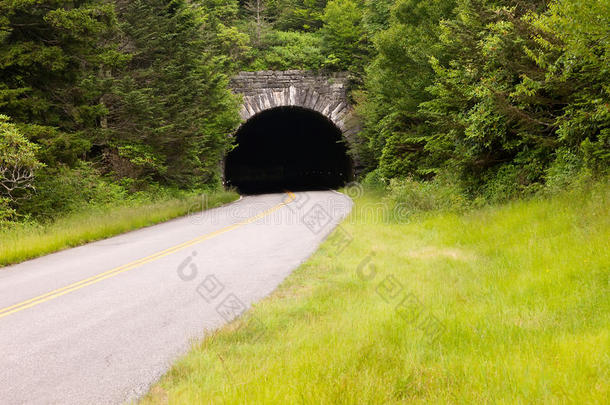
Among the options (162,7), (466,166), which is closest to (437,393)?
(466,166)

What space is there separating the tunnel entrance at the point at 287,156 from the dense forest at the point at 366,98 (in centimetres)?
1164

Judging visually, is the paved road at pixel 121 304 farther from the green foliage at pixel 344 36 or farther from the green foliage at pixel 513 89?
the green foliage at pixel 344 36

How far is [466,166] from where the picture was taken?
12.2m

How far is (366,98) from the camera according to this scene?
2628 cm

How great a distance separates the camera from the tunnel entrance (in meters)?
39.1

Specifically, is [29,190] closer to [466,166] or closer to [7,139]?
[7,139]

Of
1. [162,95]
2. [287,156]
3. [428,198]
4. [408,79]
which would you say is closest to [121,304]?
[428,198]

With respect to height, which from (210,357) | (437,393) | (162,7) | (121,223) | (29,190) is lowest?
(121,223)

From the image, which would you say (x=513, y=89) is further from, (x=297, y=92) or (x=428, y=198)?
(x=297, y=92)

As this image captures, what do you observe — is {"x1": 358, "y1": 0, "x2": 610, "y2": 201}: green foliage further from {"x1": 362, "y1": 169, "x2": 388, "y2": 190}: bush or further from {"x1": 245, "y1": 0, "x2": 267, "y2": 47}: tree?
{"x1": 245, "y1": 0, "x2": 267, "y2": 47}: tree

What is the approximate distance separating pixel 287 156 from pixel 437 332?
1788 inches

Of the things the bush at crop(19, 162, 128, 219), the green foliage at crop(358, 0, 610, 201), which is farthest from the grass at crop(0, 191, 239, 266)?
the green foliage at crop(358, 0, 610, 201)

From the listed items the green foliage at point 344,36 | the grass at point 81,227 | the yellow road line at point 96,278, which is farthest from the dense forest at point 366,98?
the yellow road line at point 96,278

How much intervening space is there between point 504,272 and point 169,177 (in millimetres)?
18738
